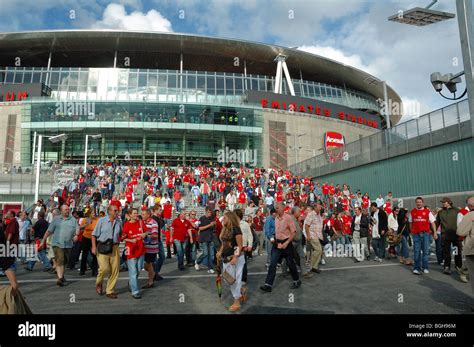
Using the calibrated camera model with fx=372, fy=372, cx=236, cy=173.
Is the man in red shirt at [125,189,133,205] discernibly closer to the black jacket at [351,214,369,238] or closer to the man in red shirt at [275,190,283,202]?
the man in red shirt at [275,190,283,202]

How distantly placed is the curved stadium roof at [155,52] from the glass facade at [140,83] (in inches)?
94.7

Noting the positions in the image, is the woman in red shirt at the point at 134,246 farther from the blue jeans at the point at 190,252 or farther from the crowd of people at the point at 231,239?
the blue jeans at the point at 190,252

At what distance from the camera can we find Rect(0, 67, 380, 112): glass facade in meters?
45.0

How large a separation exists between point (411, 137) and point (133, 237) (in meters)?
19.6

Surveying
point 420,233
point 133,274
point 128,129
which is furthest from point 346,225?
point 128,129

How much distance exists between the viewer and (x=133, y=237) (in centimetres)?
757

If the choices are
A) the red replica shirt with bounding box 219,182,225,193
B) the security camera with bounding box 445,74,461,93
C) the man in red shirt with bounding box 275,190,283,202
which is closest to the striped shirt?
the security camera with bounding box 445,74,461,93

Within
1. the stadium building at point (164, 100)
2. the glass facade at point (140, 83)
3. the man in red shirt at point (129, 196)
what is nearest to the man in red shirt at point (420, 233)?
the man in red shirt at point (129, 196)

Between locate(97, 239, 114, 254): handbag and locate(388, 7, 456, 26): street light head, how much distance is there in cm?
672

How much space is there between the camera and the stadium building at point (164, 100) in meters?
42.6
